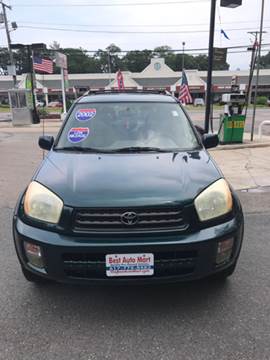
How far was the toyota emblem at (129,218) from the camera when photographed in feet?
8.32

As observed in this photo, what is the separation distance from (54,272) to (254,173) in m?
6.23

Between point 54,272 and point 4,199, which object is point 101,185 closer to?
point 54,272

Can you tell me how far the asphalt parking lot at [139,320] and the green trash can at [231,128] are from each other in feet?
27.8

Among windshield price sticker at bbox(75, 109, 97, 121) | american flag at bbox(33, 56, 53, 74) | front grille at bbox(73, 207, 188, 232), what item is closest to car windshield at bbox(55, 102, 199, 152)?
windshield price sticker at bbox(75, 109, 97, 121)

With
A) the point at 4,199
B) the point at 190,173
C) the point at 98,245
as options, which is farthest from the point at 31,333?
the point at 4,199

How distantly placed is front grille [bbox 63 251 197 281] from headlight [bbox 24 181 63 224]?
0.32 m

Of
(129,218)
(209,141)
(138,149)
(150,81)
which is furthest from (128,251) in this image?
(150,81)

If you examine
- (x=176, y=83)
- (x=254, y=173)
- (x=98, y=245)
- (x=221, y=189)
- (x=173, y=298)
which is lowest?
(x=176, y=83)

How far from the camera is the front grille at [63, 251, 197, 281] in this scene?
98.8 inches

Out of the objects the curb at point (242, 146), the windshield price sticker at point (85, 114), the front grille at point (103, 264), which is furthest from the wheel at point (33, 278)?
the curb at point (242, 146)

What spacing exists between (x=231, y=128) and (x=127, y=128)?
8.44 metres

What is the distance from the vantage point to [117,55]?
102125 mm

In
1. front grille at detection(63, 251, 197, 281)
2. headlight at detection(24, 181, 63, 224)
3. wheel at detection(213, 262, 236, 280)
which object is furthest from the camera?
wheel at detection(213, 262, 236, 280)

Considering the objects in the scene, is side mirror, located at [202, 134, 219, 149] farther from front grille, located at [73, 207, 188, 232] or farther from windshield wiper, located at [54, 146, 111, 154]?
front grille, located at [73, 207, 188, 232]
